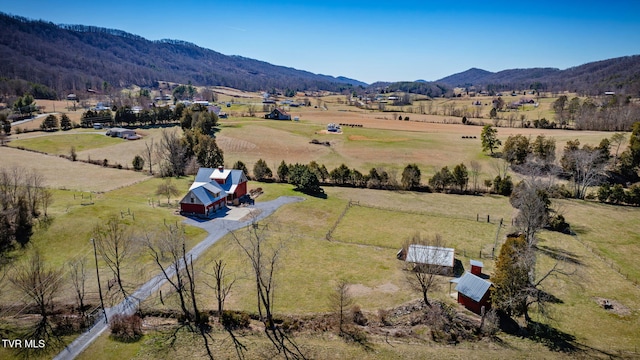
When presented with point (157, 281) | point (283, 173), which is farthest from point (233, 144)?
point (157, 281)

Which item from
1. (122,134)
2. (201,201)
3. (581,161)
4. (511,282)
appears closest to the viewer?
(511,282)

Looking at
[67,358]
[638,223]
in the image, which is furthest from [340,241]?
[638,223]

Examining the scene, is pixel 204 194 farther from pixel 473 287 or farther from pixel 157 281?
pixel 473 287

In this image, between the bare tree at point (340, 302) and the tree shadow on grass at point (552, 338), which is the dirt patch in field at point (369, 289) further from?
the tree shadow on grass at point (552, 338)

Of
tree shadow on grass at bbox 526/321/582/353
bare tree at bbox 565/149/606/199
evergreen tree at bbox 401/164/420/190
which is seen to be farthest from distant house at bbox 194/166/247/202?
bare tree at bbox 565/149/606/199

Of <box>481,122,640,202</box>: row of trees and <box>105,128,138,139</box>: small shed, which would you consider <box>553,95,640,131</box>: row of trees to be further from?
<box>105,128,138,139</box>: small shed

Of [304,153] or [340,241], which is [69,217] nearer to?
[340,241]
